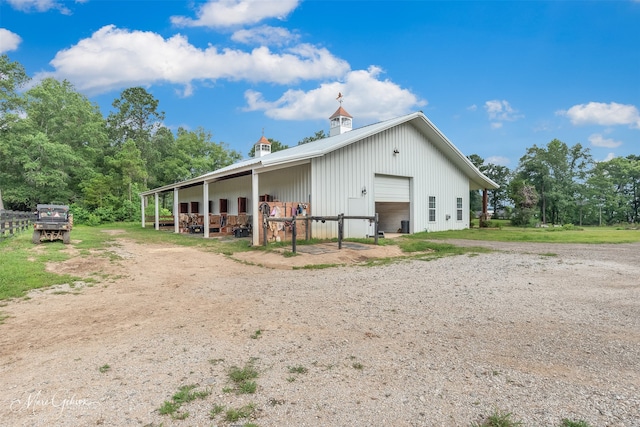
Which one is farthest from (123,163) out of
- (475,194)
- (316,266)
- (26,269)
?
(475,194)

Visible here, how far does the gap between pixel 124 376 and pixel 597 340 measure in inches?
182

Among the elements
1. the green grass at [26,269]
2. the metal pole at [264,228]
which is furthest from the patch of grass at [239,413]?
the metal pole at [264,228]

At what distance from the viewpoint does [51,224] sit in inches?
475

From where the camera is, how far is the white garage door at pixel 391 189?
16.3 m

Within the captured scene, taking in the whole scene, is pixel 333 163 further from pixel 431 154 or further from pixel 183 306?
pixel 183 306

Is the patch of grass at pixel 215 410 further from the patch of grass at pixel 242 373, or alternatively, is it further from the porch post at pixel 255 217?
the porch post at pixel 255 217

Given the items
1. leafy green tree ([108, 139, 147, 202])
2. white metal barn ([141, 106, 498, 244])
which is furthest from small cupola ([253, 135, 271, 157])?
leafy green tree ([108, 139, 147, 202])

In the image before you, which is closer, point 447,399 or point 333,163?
point 447,399

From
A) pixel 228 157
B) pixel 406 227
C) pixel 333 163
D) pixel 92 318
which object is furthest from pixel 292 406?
pixel 228 157

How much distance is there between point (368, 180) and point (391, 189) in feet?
6.08

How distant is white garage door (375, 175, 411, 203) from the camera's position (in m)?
16.3

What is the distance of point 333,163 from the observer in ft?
46.5

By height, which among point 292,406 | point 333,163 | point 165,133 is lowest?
point 292,406

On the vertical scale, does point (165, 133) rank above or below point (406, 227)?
above
